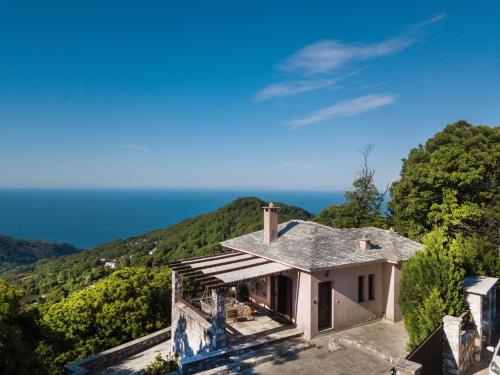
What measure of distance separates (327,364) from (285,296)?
4063mm

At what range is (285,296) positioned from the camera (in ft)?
46.6

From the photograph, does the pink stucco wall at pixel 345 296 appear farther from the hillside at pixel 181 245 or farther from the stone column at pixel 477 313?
the hillside at pixel 181 245

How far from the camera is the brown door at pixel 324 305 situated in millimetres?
13141

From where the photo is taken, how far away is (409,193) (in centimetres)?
2358

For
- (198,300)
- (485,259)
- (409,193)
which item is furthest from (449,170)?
(198,300)

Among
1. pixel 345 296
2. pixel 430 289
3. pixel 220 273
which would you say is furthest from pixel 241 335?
pixel 430 289

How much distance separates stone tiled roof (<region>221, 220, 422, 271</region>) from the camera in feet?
43.3

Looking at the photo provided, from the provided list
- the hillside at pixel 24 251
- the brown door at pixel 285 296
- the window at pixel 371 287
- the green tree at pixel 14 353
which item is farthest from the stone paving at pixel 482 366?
the hillside at pixel 24 251

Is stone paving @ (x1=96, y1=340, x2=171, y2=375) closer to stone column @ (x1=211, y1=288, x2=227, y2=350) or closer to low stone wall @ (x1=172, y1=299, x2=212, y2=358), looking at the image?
low stone wall @ (x1=172, y1=299, x2=212, y2=358)

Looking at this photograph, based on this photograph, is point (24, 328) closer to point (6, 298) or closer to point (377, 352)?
point (6, 298)

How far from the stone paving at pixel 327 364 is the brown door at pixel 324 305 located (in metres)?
1.87

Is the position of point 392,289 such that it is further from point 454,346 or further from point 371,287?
point 454,346

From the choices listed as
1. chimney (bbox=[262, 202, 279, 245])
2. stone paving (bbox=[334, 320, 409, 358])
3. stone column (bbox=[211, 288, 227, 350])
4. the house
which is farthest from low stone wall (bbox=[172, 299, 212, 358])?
stone paving (bbox=[334, 320, 409, 358])

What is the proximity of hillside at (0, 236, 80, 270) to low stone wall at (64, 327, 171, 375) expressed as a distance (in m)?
89.7
